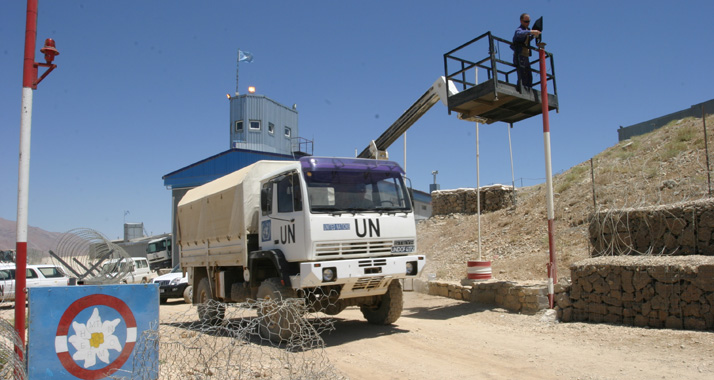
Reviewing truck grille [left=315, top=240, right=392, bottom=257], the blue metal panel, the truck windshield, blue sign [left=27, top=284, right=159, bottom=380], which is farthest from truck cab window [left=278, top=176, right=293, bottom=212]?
the blue metal panel

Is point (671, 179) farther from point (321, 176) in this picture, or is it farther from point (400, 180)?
point (321, 176)

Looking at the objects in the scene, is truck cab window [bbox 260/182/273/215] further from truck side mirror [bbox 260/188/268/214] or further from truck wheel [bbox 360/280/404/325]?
truck wheel [bbox 360/280/404/325]

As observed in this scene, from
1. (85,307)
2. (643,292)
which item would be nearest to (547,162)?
(643,292)

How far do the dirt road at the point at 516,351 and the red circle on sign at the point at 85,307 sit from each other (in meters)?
2.77

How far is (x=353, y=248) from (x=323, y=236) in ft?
1.93

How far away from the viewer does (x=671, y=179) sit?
1616 cm

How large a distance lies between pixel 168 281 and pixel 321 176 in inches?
491

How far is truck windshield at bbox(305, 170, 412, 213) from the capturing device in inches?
336

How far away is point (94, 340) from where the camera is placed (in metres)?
5.25

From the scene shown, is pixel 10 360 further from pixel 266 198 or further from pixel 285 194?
pixel 266 198

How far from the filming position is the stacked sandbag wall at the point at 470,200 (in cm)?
2408

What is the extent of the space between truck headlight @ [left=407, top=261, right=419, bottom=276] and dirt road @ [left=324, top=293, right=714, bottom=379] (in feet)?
3.70

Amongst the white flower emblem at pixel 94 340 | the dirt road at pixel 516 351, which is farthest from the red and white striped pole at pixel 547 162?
the white flower emblem at pixel 94 340

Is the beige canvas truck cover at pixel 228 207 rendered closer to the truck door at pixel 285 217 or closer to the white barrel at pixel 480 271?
the truck door at pixel 285 217
